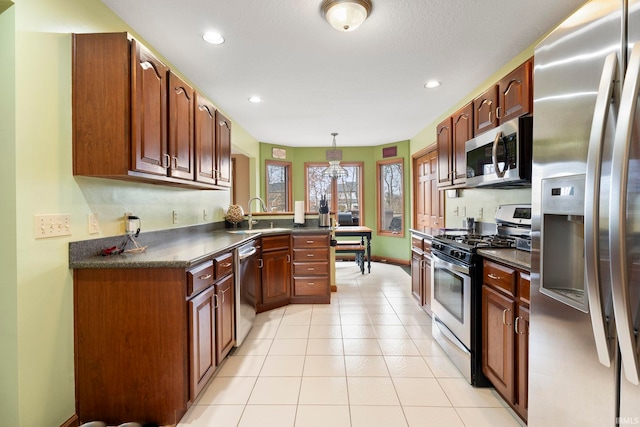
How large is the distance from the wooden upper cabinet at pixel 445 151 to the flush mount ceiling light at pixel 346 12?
162 centimetres

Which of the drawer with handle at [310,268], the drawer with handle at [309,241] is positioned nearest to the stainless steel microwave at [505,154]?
the drawer with handle at [309,241]

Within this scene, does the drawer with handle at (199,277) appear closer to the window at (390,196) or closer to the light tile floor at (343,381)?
the light tile floor at (343,381)

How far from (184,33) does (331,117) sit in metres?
2.48

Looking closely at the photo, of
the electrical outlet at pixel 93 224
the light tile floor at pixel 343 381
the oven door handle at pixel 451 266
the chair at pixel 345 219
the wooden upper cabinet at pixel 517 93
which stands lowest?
the light tile floor at pixel 343 381

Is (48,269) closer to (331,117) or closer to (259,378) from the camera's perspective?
(259,378)

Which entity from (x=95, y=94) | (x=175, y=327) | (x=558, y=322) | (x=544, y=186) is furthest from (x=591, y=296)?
(x=95, y=94)

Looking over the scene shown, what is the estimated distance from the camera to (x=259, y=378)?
2148 millimetres

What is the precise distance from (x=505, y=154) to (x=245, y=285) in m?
2.32

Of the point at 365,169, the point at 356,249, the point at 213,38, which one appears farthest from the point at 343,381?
the point at 365,169

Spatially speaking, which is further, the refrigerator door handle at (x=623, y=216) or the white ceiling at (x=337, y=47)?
the white ceiling at (x=337, y=47)

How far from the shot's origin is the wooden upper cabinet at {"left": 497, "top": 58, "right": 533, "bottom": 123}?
1979 millimetres

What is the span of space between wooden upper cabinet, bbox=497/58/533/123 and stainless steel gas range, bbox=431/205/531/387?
0.77m

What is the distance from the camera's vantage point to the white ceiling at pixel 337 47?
1.97 meters

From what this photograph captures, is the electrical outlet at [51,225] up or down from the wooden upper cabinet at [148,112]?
down
